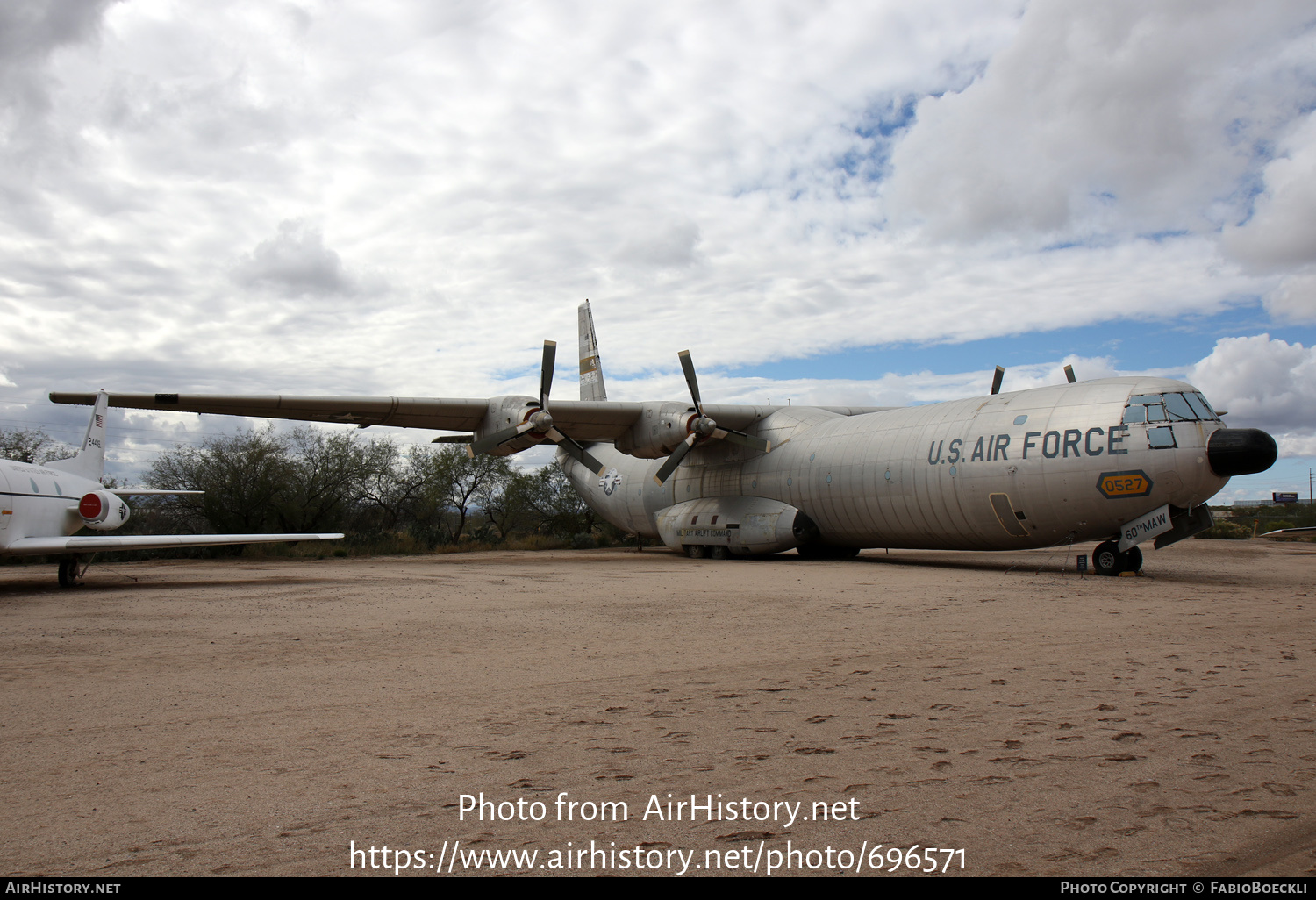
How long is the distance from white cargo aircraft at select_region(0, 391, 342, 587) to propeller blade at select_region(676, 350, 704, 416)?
9.62m

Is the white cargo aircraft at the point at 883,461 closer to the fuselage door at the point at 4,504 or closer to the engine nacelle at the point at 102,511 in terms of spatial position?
the engine nacelle at the point at 102,511

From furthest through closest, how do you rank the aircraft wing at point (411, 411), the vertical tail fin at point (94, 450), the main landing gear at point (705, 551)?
the main landing gear at point (705, 551)
the aircraft wing at point (411, 411)
the vertical tail fin at point (94, 450)

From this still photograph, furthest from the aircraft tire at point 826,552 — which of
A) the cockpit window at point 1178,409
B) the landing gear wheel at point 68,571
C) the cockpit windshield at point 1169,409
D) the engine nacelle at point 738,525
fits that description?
the landing gear wheel at point 68,571

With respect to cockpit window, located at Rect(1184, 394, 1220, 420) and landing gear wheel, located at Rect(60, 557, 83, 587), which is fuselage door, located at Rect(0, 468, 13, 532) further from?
cockpit window, located at Rect(1184, 394, 1220, 420)

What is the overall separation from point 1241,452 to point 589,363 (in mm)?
20622

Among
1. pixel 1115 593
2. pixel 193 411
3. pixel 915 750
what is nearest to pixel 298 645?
pixel 915 750

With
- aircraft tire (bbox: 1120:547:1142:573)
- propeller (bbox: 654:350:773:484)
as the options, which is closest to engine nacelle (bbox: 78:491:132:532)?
propeller (bbox: 654:350:773:484)

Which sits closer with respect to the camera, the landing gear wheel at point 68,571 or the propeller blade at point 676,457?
the landing gear wheel at point 68,571

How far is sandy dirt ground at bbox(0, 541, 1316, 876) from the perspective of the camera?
9.18ft

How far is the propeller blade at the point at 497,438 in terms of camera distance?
19.3 m

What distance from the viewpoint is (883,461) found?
17.4 m

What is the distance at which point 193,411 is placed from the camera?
19.3 metres

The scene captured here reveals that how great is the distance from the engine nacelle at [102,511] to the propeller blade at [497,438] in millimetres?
7502
